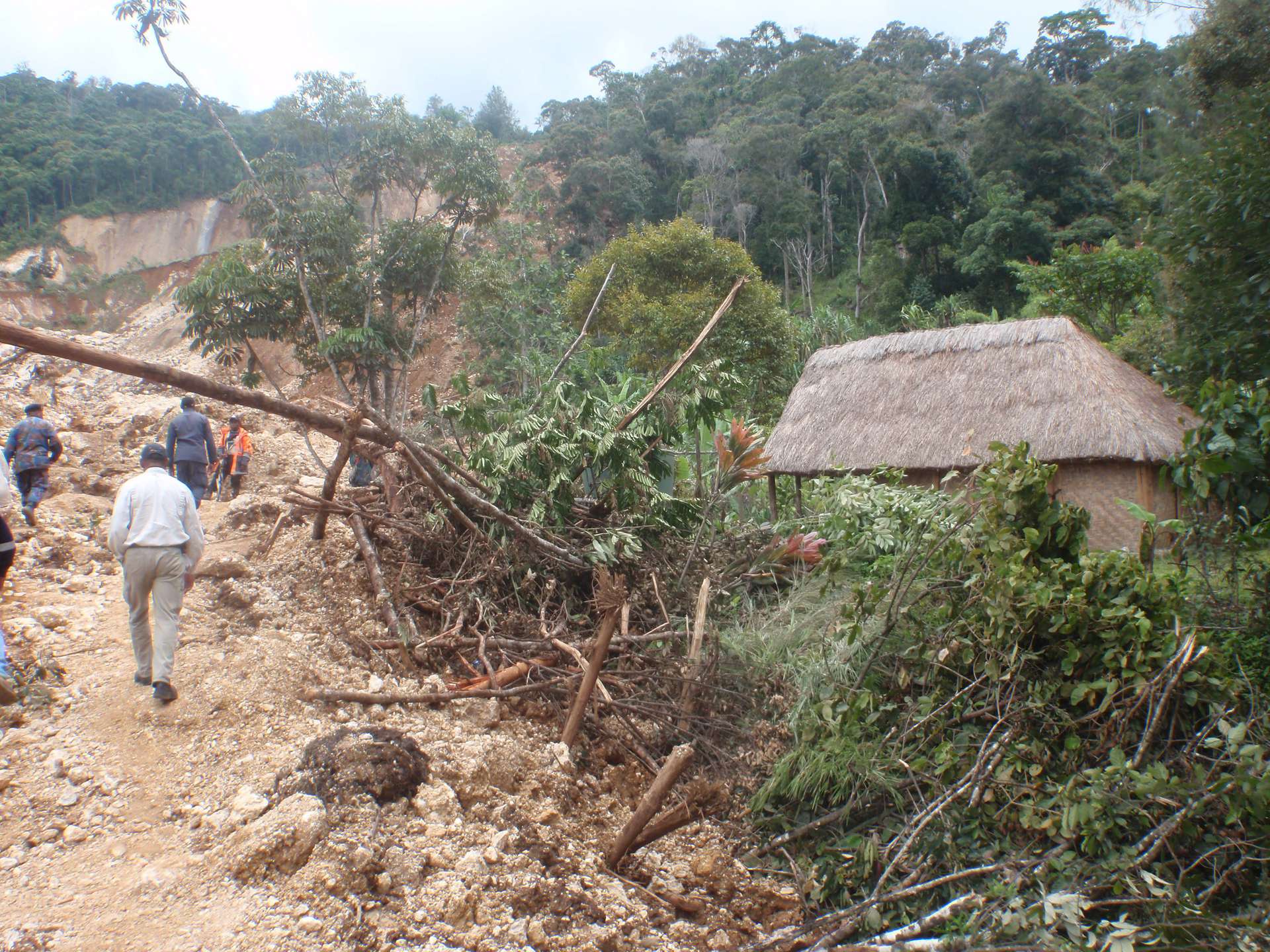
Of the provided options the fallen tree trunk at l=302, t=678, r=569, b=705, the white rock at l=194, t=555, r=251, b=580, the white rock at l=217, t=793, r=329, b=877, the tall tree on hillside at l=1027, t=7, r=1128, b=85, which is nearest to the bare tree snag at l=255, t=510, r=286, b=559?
the white rock at l=194, t=555, r=251, b=580

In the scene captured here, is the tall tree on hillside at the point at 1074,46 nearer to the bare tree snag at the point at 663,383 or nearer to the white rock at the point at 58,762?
the bare tree snag at the point at 663,383

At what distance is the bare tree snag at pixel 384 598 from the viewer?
5227 mm

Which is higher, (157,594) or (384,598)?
(157,594)

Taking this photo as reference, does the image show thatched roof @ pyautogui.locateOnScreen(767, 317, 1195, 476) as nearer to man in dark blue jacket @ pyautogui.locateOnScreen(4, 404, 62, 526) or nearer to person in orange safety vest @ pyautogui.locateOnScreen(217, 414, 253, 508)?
person in orange safety vest @ pyautogui.locateOnScreen(217, 414, 253, 508)

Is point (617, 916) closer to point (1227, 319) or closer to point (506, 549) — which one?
point (506, 549)

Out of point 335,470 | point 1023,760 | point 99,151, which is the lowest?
point 1023,760

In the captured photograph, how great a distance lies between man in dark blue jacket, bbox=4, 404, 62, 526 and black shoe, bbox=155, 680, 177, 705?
452cm

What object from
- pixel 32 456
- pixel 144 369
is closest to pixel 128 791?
pixel 144 369

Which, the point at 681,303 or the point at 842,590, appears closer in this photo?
the point at 842,590

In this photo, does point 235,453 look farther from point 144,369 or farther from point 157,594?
point 144,369

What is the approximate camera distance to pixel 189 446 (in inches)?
307

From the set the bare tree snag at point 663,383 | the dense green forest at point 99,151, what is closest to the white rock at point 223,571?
the bare tree snag at point 663,383

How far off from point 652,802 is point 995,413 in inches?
304

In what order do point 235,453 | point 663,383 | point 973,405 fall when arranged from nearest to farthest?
1. point 663,383
2. point 973,405
3. point 235,453
